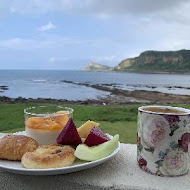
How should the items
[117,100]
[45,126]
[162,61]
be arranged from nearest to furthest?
[45,126] < [117,100] < [162,61]

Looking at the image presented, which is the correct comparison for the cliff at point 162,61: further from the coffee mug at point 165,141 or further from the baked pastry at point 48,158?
the baked pastry at point 48,158

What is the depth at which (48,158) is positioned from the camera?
89 centimetres

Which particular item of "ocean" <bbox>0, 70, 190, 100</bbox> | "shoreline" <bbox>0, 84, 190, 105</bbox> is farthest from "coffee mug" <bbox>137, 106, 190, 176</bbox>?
"ocean" <bbox>0, 70, 190, 100</bbox>

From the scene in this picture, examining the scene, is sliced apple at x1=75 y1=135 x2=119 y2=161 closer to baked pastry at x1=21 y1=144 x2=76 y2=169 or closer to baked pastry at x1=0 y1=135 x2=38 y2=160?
baked pastry at x1=21 y1=144 x2=76 y2=169

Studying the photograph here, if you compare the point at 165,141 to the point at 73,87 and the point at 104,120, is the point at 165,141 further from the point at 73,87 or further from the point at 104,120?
the point at 73,87

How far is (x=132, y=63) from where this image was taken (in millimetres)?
90188

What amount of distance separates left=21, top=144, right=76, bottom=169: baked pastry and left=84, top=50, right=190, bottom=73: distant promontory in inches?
2801

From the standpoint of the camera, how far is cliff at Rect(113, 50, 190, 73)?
7031 centimetres

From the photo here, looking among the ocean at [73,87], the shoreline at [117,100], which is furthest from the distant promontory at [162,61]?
the shoreline at [117,100]

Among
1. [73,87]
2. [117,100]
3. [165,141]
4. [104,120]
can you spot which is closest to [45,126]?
[165,141]

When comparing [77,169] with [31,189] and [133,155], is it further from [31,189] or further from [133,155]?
[133,155]

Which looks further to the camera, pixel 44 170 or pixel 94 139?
pixel 94 139

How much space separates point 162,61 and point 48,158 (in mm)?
78434

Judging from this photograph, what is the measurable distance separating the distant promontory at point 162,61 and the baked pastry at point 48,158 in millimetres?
71150
